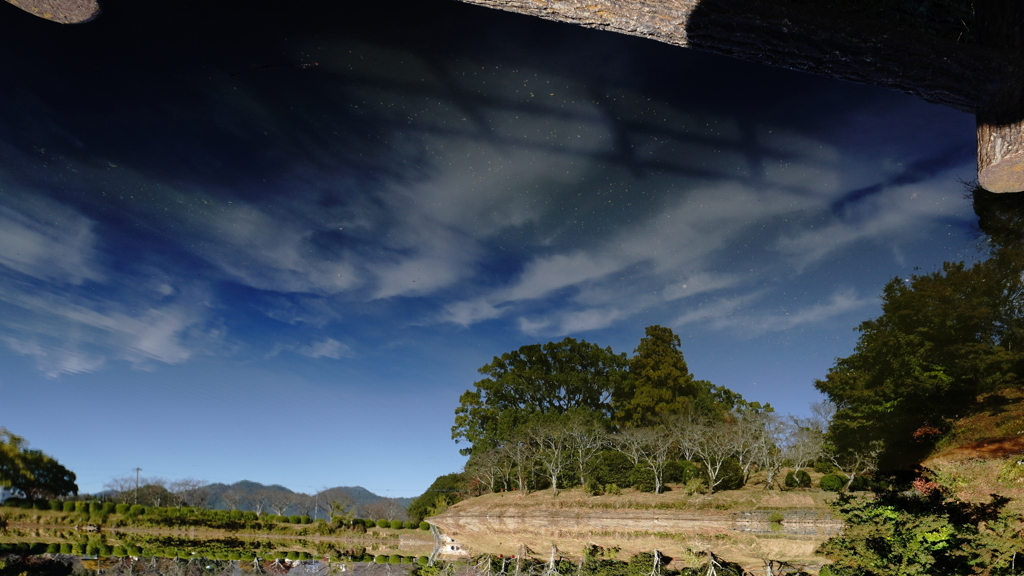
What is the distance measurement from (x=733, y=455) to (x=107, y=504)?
1335 inches

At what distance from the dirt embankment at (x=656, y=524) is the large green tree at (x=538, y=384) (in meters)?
5.16

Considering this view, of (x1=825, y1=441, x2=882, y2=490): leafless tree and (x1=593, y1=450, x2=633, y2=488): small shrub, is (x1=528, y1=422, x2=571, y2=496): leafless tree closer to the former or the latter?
(x1=593, y1=450, x2=633, y2=488): small shrub

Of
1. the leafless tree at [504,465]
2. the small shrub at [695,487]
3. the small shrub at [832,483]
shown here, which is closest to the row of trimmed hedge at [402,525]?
the leafless tree at [504,465]

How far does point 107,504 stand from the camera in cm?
2331

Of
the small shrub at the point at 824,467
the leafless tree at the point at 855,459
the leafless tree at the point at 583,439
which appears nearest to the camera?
the leafless tree at the point at 855,459

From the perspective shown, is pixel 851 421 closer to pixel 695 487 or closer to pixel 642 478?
pixel 695 487

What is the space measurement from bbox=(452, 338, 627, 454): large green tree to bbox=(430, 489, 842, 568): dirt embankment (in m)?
5.16

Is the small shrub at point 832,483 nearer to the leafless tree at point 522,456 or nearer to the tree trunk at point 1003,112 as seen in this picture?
the leafless tree at point 522,456

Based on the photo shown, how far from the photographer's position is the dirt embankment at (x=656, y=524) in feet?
37.8

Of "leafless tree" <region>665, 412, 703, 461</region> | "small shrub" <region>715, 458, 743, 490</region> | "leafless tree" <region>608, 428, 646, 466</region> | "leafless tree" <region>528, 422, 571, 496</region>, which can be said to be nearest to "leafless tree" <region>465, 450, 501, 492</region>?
"leafless tree" <region>528, 422, 571, 496</region>

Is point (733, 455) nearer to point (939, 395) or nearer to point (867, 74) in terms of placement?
point (939, 395)

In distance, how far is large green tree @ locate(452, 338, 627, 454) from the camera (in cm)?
2497

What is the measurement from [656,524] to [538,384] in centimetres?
1171

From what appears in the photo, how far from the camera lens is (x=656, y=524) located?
14727 mm
